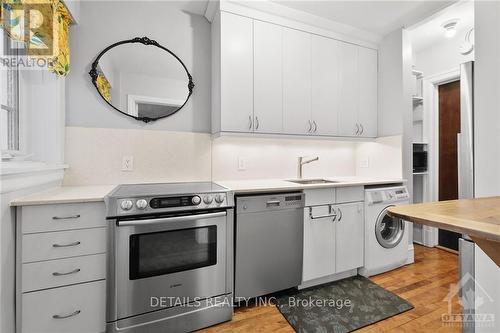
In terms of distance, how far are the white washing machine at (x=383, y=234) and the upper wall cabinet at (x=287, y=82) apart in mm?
761

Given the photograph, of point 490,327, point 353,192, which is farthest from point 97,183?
point 490,327

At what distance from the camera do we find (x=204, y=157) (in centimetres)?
236

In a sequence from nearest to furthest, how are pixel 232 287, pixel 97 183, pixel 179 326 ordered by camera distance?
pixel 179 326 → pixel 232 287 → pixel 97 183

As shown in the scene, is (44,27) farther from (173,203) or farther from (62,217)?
(173,203)

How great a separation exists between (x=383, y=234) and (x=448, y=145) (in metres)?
1.58

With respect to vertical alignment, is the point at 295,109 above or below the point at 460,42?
below

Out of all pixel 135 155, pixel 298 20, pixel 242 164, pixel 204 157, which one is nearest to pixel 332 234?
pixel 242 164

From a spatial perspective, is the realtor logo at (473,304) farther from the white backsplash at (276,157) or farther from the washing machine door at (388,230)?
the white backsplash at (276,157)

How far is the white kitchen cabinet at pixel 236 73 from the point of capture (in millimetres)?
2096

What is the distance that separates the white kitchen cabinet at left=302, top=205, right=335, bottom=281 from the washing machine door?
590 millimetres

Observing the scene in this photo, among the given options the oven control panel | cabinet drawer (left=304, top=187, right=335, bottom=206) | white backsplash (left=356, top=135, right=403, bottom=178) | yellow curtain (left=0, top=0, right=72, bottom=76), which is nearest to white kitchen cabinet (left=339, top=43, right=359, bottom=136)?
white backsplash (left=356, top=135, right=403, bottom=178)

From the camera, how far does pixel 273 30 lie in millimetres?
2279

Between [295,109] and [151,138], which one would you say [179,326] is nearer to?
[151,138]

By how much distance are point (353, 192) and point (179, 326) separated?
1.81 meters
